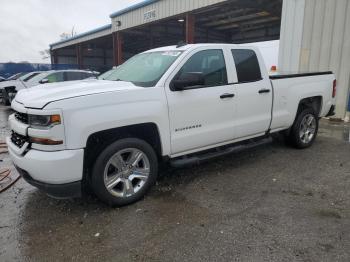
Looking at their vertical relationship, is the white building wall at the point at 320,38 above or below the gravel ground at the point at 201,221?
above

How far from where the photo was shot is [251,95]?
466cm

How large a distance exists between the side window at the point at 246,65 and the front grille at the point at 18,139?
2.99 meters

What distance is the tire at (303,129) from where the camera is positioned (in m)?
5.69

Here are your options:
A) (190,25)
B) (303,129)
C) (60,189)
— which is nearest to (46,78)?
(190,25)

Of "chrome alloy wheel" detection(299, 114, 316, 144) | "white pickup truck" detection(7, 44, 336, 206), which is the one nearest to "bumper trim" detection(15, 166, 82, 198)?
"white pickup truck" detection(7, 44, 336, 206)

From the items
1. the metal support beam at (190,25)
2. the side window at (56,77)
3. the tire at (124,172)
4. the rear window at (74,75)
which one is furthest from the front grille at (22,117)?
the metal support beam at (190,25)

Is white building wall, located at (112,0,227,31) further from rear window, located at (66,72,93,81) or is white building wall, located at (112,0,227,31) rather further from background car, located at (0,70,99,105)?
rear window, located at (66,72,93,81)

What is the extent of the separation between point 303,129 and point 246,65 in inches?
80.3

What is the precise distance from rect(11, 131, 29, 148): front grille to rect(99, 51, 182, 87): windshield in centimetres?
143

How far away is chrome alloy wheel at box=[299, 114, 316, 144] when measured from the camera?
19.1ft

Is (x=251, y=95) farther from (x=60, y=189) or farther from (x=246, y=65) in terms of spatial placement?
(x=60, y=189)

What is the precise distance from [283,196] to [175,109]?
176cm

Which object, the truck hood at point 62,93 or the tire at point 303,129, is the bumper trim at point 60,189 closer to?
the truck hood at point 62,93

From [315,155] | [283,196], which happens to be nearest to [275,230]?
[283,196]
